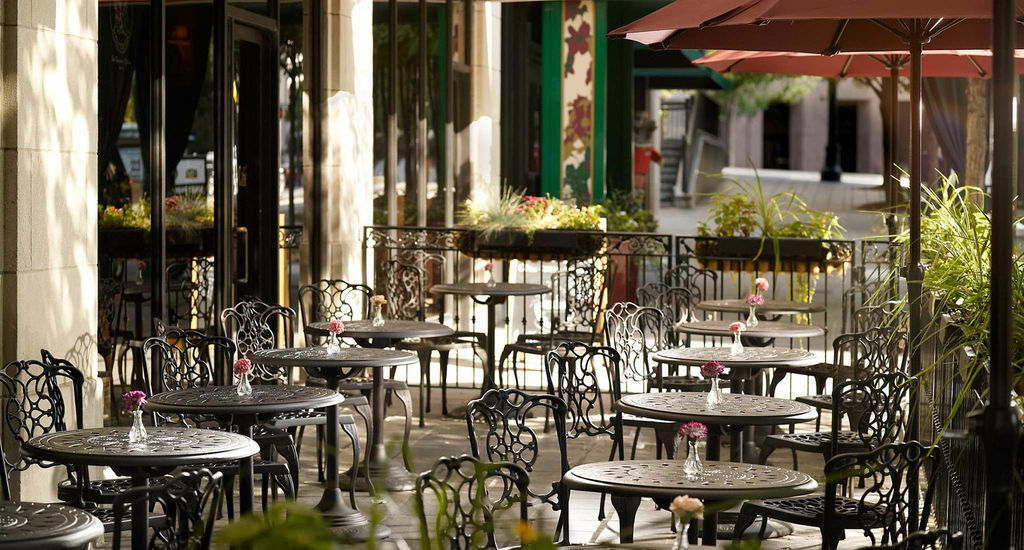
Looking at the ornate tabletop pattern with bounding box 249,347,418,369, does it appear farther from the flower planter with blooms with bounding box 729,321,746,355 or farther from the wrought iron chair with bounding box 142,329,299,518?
the flower planter with blooms with bounding box 729,321,746,355

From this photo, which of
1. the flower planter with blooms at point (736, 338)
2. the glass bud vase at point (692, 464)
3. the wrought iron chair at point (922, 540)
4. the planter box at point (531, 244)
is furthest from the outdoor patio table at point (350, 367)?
the wrought iron chair at point (922, 540)

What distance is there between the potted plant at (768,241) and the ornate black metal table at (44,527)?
6683mm

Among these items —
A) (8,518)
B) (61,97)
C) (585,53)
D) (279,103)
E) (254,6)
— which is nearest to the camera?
(8,518)

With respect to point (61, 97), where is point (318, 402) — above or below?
below

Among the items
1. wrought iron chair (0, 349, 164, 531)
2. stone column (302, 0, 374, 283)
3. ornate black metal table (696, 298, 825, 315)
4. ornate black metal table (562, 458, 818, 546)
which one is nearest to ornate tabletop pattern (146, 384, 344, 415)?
wrought iron chair (0, 349, 164, 531)

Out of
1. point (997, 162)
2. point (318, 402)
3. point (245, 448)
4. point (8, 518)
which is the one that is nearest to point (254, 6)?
point (318, 402)

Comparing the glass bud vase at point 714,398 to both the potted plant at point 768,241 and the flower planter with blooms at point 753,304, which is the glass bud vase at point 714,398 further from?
the potted plant at point 768,241

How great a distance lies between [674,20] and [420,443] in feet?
13.0

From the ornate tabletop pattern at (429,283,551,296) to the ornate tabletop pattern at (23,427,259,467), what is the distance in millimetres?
4644

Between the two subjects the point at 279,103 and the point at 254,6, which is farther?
the point at 254,6

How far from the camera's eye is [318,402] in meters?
5.84

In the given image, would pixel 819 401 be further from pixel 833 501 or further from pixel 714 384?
pixel 833 501

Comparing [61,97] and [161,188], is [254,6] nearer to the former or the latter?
[161,188]

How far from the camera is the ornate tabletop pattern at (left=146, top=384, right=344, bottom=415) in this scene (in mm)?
5578
